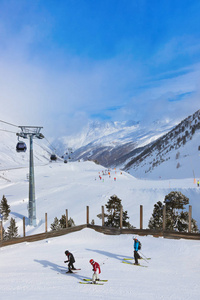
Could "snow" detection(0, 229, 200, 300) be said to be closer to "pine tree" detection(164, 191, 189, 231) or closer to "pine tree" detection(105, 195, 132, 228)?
"pine tree" detection(164, 191, 189, 231)

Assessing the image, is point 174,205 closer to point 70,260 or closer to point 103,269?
point 103,269

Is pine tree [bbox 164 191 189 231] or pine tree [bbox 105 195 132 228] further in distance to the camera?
pine tree [bbox 105 195 132 228]

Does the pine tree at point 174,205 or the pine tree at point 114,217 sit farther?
the pine tree at point 114,217

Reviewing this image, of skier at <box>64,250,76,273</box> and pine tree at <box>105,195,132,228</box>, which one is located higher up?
skier at <box>64,250,76,273</box>

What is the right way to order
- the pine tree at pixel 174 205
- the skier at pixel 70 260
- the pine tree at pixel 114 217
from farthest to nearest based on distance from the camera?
1. the pine tree at pixel 114 217
2. the pine tree at pixel 174 205
3. the skier at pixel 70 260

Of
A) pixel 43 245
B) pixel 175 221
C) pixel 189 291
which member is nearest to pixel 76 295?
pixel 189 291

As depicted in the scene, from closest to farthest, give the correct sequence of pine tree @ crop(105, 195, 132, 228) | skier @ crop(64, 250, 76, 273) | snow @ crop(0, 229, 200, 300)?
snow @ crop(0, 229, 200, 300), skier @ crop(64, 250, 76, 273), pine tree @ crop(105, 195, 132, 228)

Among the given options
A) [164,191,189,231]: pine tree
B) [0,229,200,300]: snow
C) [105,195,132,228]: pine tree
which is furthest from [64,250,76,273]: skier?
[105,195,132,228]: pine tree

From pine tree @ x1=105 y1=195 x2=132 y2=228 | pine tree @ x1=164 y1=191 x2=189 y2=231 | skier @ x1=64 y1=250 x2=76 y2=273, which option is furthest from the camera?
pine tree @ x1=105 y1=195 x2=132 y2=228

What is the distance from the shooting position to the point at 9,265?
1355cm

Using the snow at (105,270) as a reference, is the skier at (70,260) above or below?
above

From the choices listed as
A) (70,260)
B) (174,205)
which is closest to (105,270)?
(70,260)

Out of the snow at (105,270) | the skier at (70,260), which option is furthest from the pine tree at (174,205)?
the skier at (70,260)

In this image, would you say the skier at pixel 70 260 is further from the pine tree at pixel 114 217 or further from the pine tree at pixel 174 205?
the pine tree at pixel 114 217
